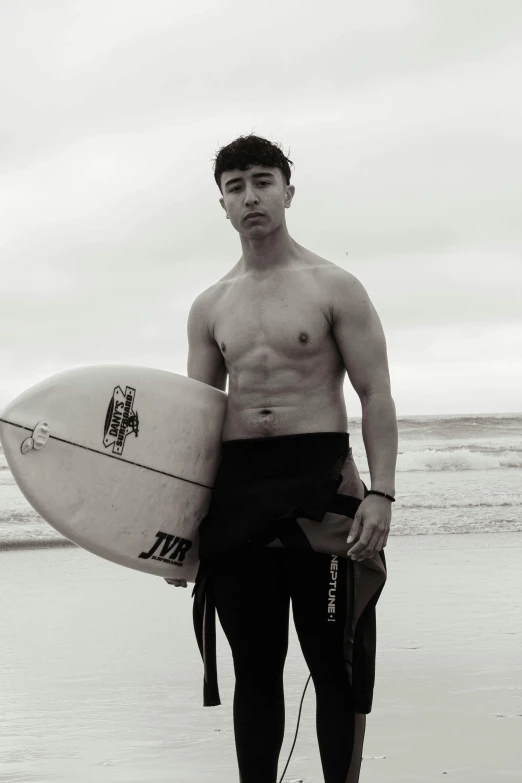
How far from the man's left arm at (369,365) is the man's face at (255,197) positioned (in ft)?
0.74

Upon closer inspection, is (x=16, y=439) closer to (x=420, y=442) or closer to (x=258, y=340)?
(x=258, y=340)

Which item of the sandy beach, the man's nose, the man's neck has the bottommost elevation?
the sandy beach

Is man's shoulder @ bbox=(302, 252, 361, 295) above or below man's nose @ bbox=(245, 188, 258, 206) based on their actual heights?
below

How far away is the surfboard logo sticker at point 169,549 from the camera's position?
107 inches

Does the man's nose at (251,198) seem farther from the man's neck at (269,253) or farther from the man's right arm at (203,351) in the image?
the man's right arm at (203,351)

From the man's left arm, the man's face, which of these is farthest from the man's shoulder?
the man's face

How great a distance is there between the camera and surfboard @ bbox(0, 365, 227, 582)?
2725 mm

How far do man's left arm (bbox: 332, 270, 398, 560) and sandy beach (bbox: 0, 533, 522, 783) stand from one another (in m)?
0.98


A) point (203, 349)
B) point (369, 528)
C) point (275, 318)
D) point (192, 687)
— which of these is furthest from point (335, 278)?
point (192, 687)

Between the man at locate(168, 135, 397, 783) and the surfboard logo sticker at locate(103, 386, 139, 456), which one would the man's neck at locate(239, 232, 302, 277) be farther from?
the surfboard logo sticker at locate(103, 386, 139, 456)

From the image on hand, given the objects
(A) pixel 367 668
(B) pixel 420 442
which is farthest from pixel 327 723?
(B) pixel 420 442

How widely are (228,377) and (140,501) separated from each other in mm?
389

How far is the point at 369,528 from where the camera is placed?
239 centimetres

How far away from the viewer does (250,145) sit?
259cm
